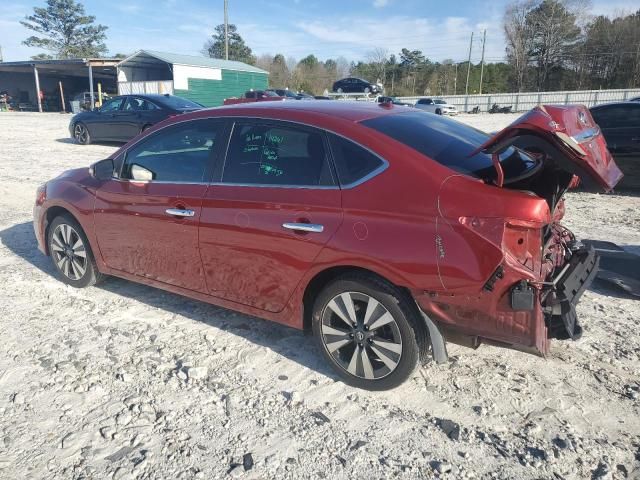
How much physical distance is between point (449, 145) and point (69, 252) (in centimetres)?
369

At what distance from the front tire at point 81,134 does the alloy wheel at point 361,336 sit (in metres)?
15.3

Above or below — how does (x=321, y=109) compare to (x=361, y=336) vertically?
above

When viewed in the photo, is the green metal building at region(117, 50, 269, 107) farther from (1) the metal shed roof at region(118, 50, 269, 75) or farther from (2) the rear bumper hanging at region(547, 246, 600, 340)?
(2) the rear bumper hanging at region(547, 246, 600, 340)

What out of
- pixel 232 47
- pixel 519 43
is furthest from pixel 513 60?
pixel 232 47

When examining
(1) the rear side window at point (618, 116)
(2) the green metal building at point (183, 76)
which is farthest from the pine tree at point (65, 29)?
(1) the rear side window at point (618, 116)

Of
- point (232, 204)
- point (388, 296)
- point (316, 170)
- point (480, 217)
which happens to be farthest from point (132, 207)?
point (480, 217)

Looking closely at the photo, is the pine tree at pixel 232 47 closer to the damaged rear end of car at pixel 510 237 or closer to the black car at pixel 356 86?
the black car at pixel 356 86

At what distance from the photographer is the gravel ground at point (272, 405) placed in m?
2.63

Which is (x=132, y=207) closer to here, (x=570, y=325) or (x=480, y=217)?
(x=480, y=217)

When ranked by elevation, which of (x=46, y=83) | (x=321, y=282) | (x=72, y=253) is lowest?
(x=72, y=253)

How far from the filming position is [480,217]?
106 inches

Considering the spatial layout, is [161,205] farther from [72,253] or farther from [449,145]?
[449,145]

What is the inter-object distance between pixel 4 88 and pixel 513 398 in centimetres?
5681

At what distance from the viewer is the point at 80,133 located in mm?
16375
